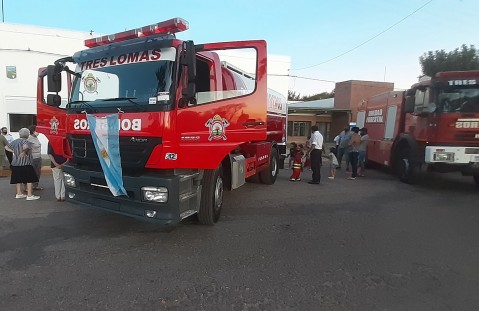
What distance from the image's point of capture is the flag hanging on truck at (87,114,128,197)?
4613mm

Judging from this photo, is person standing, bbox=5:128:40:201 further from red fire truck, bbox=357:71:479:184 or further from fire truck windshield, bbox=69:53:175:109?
red fire truck, bbox=357:71:479:184

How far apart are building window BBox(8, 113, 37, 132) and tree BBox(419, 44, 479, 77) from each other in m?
29.4

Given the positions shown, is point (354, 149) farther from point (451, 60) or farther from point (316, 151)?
point (451, 60)

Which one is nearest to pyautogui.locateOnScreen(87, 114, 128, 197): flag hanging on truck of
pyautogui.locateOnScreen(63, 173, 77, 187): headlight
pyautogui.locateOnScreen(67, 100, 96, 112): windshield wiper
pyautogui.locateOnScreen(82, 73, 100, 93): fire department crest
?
pyautogui.locateOnScreen(67, 100, 96, 112): windshield wiper

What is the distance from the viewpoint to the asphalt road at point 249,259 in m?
3.35

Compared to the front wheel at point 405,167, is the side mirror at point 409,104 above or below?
above

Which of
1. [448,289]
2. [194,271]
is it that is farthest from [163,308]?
[448,289]

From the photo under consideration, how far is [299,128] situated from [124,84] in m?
25.1

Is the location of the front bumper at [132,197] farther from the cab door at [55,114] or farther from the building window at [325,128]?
the building window at [325,128]

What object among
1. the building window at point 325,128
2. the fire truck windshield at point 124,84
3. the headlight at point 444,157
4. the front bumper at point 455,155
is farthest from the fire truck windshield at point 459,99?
the building window at point 325,128

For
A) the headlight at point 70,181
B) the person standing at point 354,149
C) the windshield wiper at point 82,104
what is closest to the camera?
the windshield wiper at point 82,104

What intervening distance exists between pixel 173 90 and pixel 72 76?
2164 millimetres

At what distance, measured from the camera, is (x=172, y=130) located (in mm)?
4430

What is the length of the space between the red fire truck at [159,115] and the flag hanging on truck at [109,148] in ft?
0.25
